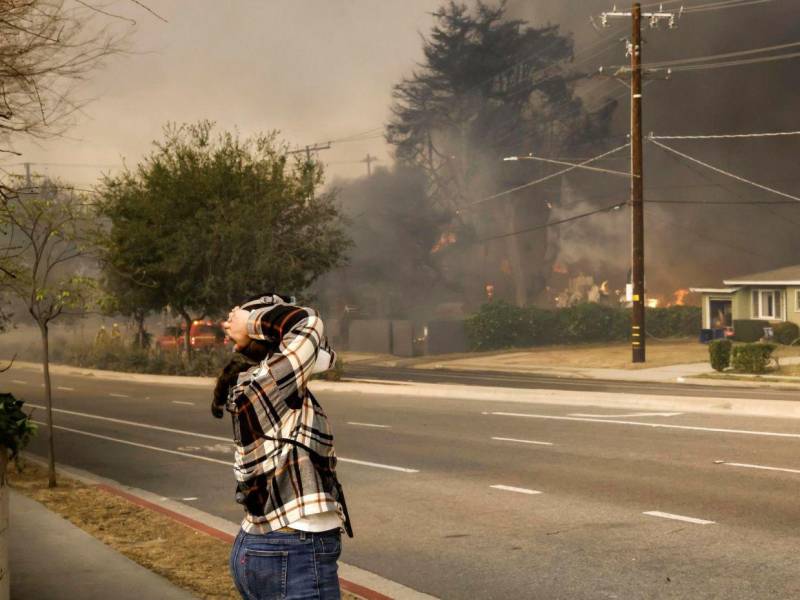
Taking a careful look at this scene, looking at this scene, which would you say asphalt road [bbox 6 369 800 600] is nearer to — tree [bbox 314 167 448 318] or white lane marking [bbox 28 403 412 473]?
white lane marking [bbox 28 403 412 473]

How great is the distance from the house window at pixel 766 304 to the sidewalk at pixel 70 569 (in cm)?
4294

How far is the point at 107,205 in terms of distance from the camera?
34.7m

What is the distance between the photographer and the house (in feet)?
150

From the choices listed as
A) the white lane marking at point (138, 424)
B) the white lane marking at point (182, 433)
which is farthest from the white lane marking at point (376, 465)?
the white lane marking at point (138, 424)

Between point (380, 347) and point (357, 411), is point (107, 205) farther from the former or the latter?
point (380, 347)

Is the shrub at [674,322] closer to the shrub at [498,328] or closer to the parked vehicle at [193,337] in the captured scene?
the shrub at [498,328]

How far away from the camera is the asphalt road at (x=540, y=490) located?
7488 millimetres

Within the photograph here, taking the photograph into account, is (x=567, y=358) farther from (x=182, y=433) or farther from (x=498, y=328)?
(x=182, y=433)

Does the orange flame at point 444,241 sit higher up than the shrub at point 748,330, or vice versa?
→ the orange flame at point 444,241

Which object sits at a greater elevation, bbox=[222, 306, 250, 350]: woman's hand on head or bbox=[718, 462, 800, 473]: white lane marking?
bbox=[222, 306, 250, 350]: woman's hand on head

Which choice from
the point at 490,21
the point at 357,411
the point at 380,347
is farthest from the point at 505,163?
the point at 357,411

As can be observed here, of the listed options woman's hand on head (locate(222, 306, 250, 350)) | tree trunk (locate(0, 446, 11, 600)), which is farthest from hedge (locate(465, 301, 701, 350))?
woman's hand on head (locate(222, 306, 250, 350))

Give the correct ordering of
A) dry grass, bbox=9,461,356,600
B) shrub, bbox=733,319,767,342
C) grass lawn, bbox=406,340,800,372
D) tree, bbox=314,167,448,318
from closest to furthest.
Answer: dry grass, bbox=9,461,356,600 < grass lawn, bbox=406,340,800,372 < shrub, bbox=733,319,767,342 < tree, bbox=314,167,448,318

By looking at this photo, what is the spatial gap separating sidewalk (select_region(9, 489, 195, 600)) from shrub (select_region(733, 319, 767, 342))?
4056cm
